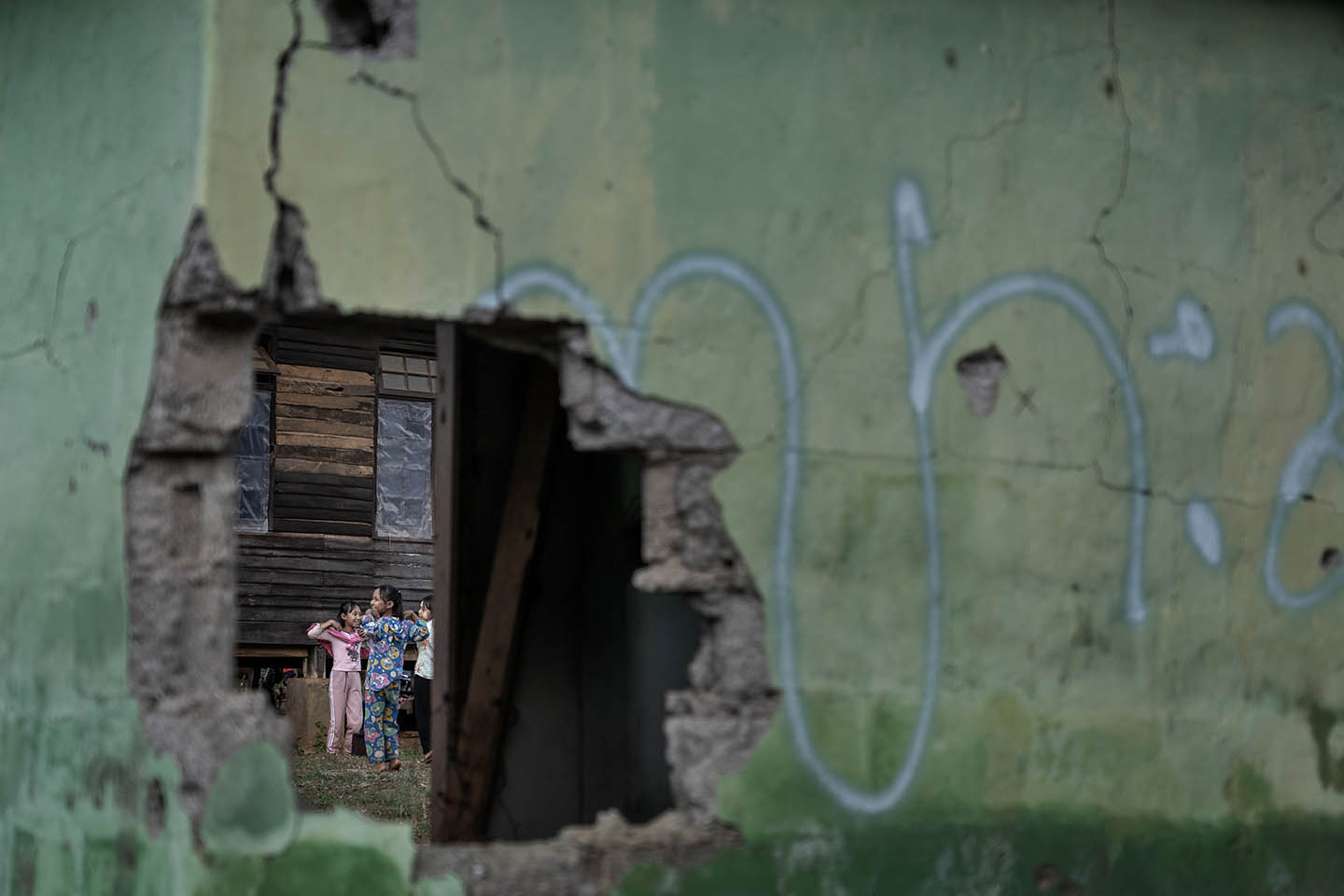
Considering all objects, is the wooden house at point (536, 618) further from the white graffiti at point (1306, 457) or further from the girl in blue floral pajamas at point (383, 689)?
the girl in blue floral pajamas at point (383, 689)

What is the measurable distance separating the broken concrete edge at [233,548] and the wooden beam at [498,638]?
4.72ft

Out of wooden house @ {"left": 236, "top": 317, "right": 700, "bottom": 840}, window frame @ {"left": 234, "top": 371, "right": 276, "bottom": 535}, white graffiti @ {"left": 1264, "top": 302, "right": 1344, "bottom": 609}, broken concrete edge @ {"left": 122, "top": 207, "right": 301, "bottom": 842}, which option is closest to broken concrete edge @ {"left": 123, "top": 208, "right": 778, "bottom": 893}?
broken concrete edge @ {"left": 122, "top": 207, "right": 301, "bottom": 842}

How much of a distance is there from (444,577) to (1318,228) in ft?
11.0

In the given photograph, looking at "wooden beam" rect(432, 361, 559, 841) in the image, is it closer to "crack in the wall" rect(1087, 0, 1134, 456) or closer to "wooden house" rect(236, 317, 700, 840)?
"wooden house" rect(236, 317, 700, 840)

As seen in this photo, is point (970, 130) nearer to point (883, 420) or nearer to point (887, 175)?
point (887, 175)

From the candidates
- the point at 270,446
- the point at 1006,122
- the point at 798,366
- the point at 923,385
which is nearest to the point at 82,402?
the point at 798,366

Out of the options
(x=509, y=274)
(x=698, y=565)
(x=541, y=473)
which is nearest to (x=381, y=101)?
(x=509, y=274)

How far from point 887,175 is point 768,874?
6.98 ft

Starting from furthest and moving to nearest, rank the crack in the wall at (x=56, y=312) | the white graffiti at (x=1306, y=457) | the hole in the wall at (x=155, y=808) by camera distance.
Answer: the white graffiti at (x=1306, y=457), the crack in the wall at (x=56, y=312), the hole in the wall at (x=155, y=808)

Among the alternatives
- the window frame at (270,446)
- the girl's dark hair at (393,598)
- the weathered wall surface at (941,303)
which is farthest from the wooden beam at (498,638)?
the window frame at (270,446)

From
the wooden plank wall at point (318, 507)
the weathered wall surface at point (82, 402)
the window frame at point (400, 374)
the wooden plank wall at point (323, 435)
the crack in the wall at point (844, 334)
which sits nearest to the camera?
the weathered wall surface at point (82, 402)

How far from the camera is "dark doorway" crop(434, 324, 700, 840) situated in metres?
Result: 6.25

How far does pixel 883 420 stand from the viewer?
5074 mm

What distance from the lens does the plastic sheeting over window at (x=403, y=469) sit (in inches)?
611
